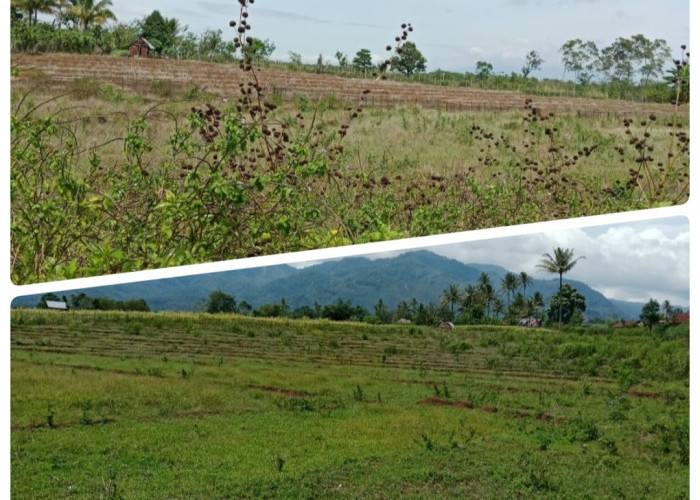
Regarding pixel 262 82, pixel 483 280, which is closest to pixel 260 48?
pixel 262 82

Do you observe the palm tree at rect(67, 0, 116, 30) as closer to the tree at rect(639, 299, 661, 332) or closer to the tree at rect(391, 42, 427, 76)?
the tree at rect(391, 42, 427, 76)

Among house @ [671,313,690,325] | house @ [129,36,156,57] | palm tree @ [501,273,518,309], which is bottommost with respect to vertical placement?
house @ [671,313,690,325]

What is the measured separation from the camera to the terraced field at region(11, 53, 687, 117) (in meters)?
8.89

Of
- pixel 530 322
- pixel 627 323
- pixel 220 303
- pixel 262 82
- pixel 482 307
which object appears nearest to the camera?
pixel 220 303

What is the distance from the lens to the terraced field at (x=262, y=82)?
8.89 metres

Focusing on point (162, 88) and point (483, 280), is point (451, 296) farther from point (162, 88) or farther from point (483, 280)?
point (162, 88)

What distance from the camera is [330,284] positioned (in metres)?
5.96

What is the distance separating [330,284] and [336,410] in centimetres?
67

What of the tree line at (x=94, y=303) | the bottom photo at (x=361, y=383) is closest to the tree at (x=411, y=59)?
the bottom photo at (x=361, y=383)

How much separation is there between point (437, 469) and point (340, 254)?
124cm

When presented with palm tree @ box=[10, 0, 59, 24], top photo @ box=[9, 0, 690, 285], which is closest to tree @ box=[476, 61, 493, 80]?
top photo @ box=[9, 0, 690, 285]

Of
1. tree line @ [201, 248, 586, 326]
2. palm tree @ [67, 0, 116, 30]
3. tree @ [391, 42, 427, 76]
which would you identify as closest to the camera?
tree line @ [201, 248, 586, 326]

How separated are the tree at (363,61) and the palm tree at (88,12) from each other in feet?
6.66

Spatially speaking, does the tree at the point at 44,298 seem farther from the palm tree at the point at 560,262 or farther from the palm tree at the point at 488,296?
the palm tree at the point at 560,262
